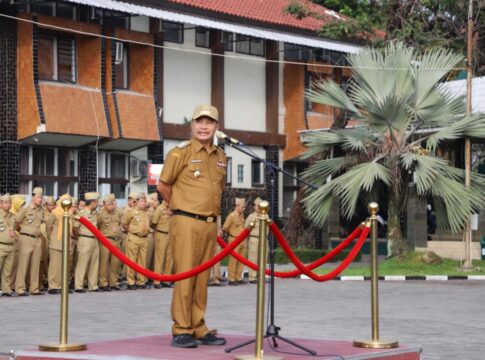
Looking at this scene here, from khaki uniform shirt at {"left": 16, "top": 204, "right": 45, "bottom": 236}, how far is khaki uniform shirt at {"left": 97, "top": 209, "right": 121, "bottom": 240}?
1.56 meters

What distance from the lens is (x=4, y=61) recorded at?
28.2 metres

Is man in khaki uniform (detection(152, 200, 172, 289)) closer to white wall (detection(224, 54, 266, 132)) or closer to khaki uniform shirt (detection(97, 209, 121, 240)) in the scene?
khaki uniform shirt (detection(97, 209, 121, 240))

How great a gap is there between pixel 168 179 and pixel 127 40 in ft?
69.0

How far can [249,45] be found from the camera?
36.7 metres

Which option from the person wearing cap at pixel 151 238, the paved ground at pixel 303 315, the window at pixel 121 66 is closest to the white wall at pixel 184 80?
the window at pixel 121 66

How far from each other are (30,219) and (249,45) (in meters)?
16.2

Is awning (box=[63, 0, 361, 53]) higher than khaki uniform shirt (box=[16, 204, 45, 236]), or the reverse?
awning (box=[63, 0, 361, 53])

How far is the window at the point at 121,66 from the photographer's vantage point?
31156 millimetres

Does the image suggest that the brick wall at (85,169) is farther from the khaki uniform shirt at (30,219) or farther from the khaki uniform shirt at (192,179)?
the khaki uniform shirt at (192,179)

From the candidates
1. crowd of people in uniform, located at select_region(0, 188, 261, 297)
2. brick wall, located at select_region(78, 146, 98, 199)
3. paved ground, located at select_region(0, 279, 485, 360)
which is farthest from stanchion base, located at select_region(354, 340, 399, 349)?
brick wall, located at select_region(78, 146, 98, 199)

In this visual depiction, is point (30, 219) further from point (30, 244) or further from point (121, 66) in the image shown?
point (121, 66)

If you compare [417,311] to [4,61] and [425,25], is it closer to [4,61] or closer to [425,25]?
[4,61]

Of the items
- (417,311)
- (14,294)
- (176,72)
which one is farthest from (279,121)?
(417,311)

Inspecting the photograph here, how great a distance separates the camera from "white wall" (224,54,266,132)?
118 feet
